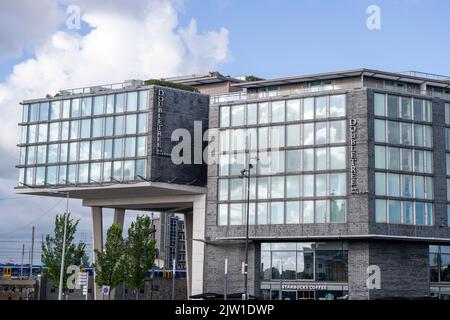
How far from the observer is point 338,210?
7069 cm

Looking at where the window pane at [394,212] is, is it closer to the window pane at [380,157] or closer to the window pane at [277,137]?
the window pane at [380,157]

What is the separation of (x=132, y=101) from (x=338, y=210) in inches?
992

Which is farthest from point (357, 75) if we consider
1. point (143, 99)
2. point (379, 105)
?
point (143, 99)

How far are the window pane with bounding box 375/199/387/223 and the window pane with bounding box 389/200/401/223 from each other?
0.67 meters

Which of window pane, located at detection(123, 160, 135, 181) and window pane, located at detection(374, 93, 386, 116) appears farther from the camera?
window pane, located at detection(123, 160, 135, 181)

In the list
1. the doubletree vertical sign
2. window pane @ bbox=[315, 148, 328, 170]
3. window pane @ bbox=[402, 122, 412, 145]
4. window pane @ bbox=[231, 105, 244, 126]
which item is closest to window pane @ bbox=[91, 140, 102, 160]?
window pane @ bbox=[231, 105, 244, 126]

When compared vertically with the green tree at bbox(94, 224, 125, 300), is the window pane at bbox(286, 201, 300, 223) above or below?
above

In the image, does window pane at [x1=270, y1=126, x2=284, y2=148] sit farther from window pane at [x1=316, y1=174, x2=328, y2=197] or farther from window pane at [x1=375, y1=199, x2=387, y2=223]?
window pane at [x1=375, y1=199, x2=387, y2=223]

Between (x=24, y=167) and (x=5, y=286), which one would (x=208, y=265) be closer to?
(x=24, y=167)

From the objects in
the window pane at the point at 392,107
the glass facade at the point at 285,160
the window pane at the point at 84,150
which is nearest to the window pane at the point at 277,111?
the glass facade at the point at 285,160

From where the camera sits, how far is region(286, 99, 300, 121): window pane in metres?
74.5

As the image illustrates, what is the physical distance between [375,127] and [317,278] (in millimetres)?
16121
